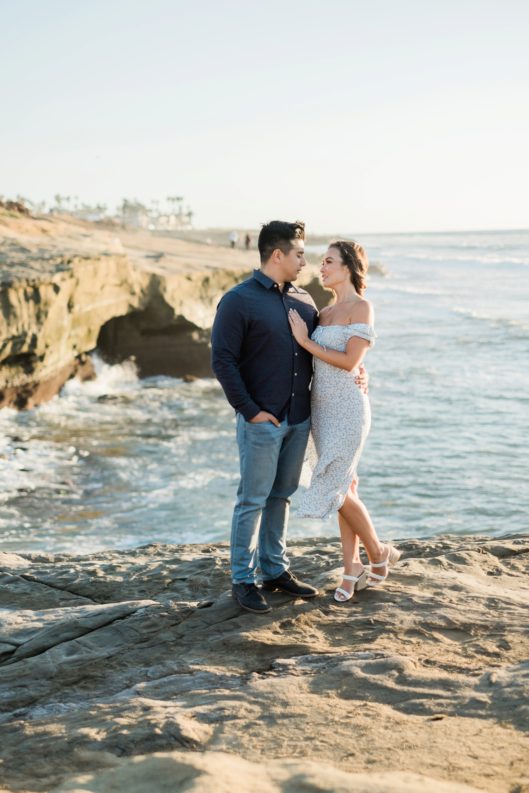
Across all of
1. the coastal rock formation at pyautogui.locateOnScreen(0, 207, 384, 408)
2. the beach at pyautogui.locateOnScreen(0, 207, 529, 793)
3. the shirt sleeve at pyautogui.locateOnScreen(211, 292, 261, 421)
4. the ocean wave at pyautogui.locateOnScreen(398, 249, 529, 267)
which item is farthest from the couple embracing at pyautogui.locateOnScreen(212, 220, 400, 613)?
the ocean wave at pyautogui.locateOnScreen(398, 249, 529, 267)

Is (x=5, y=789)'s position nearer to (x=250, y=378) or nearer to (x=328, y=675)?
(x=328, y=675)

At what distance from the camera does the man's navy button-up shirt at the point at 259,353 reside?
4.58 m

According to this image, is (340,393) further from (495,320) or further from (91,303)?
(495,320)

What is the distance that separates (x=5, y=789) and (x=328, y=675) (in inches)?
56.8

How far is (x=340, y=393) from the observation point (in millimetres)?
4770

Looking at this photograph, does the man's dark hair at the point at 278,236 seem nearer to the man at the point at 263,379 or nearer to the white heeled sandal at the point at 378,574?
the man at the point at 263,379

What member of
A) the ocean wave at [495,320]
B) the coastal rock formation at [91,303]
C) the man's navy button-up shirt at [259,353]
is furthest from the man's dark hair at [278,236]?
the ocean wave at [495,320]

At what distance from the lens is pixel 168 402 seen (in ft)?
60.0

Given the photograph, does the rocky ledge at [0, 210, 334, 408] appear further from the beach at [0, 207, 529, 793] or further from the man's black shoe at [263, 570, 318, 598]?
the man's black shoe at [263, 570, 318, 598]

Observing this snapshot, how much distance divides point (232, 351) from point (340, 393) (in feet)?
2.11

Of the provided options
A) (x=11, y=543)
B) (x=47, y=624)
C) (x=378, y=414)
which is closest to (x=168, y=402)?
(x=378, y=414)

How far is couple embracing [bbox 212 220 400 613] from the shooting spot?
182 inches

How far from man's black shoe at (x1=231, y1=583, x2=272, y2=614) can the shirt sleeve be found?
94 cm

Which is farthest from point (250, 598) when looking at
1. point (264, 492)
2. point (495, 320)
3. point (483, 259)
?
point (483, 259)
